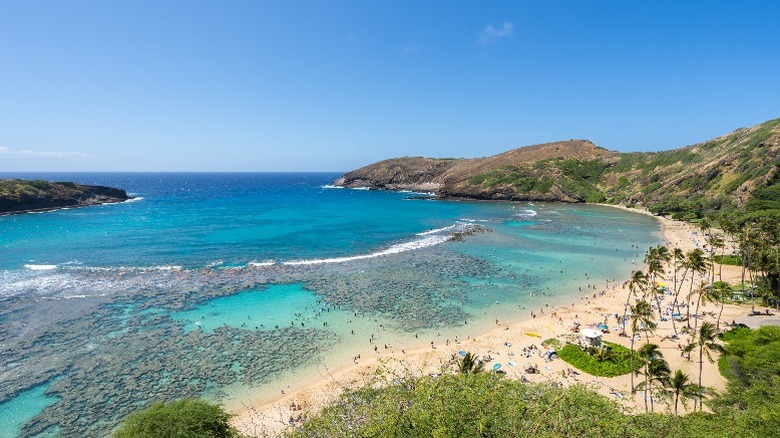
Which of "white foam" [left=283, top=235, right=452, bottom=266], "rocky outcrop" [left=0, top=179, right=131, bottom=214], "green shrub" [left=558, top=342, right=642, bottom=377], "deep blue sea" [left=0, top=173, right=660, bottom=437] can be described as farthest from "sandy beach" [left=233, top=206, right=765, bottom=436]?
"rocky outcrop" [left=0, top=179, right=131, bottom=214]

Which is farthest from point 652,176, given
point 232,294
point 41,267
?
point 41,267

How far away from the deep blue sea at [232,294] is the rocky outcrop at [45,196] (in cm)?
3023

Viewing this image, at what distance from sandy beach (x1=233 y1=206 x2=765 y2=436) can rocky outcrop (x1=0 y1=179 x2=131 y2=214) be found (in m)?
147

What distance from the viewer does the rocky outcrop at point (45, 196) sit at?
126m

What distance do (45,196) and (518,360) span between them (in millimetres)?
169589

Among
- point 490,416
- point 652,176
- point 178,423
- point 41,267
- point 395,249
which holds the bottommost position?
point 41,267

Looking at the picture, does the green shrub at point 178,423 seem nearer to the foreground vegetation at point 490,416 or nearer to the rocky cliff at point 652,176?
the foreground vegetation at point 490,416

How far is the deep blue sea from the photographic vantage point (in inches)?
1244

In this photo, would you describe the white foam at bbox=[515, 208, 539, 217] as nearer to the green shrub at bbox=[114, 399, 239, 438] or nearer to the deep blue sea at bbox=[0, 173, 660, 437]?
the deep blue sea at bbox=[0, 173, 660, 437]

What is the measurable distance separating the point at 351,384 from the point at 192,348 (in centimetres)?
1685

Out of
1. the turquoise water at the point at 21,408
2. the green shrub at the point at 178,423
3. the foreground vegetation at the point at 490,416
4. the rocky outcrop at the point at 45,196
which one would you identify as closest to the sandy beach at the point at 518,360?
the foreground vegetation at the point at 490,416

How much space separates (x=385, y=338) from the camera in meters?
39.7

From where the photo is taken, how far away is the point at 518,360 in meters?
34.8

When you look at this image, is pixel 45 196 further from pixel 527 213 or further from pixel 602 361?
pixel 602 361
